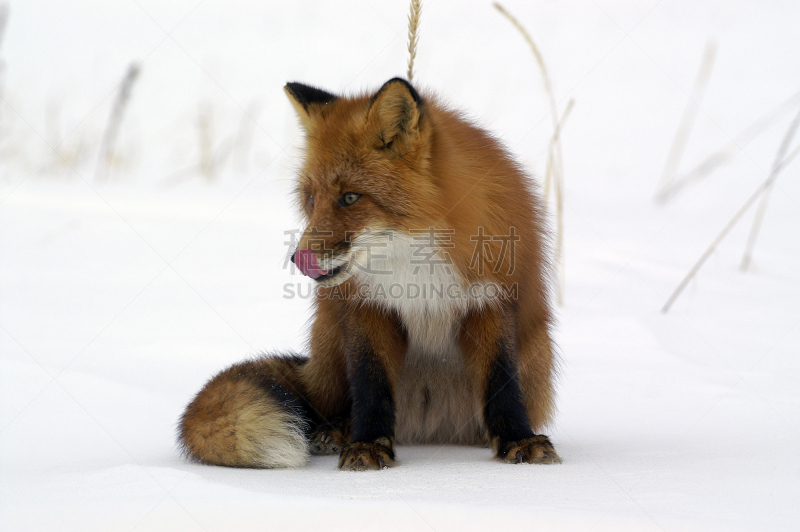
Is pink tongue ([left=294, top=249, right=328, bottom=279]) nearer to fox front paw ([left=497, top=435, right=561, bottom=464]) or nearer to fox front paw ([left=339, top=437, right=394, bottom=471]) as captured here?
fox front paw ([left=339, top=437, right=394, bottom=471])

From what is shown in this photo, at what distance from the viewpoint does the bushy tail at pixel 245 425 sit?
2.90m

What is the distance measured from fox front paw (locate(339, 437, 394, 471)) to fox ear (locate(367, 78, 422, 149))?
1.24m

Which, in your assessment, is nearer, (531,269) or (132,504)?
(132,504)

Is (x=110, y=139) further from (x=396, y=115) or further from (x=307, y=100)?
(x=396, y=115)

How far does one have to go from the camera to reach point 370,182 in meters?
2.94

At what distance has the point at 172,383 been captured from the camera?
4363 mm

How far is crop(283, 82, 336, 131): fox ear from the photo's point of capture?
3.31 metres

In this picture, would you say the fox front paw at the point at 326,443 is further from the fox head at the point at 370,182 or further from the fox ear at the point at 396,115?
the fox ear at the point at 396,115

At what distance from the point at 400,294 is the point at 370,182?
0.50 metres

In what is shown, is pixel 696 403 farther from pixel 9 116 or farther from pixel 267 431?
pixel 9 116

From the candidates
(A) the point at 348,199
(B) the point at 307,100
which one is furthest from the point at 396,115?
(B) the point at 307,100

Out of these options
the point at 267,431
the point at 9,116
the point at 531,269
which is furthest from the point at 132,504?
the point at 9,116

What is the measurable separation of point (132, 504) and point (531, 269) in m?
1.93

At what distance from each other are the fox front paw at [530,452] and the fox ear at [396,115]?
1310 mm
